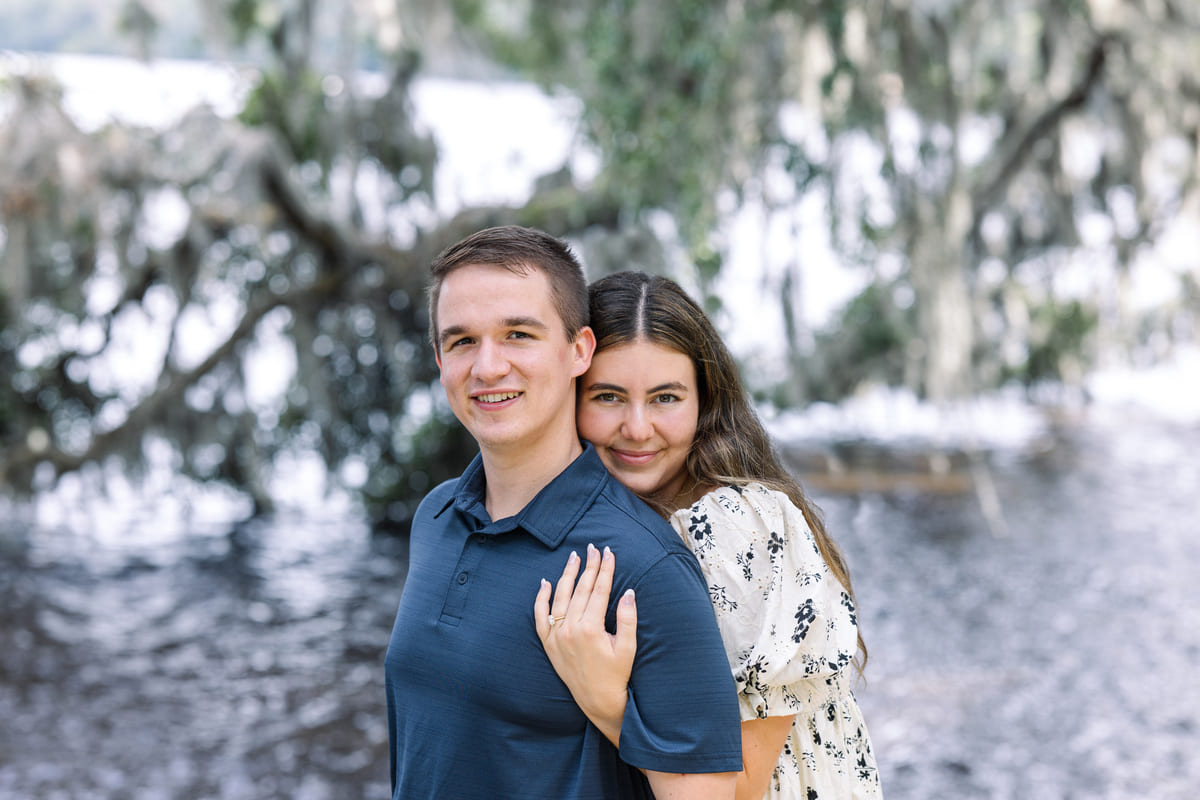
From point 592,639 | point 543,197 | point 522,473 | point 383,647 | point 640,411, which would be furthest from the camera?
point 543,197

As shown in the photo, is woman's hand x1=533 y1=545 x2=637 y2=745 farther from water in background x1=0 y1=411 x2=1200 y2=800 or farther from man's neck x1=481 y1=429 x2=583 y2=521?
water in background x1=0 y1=411 x2=1200 y2=800

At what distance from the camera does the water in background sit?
4.90m

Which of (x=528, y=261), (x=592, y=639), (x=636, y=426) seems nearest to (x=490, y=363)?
(x=528, y=261)

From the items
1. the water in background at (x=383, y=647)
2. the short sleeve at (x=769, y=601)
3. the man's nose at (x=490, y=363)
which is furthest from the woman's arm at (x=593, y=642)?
the water in background at (x=383, y=647)

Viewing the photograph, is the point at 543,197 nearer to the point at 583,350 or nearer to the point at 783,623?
the point at 583,350

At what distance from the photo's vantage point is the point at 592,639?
136 centimetres

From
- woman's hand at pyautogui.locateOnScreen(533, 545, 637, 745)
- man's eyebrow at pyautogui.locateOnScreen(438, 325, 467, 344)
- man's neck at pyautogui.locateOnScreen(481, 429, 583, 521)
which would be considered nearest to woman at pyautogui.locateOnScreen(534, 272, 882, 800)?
woman's hand at pyautogui.locateOnScreen(533, 545, 637, 745)

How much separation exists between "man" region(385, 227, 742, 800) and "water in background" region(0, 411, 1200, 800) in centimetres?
351

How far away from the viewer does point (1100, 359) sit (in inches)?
428

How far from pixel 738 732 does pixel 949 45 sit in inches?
247

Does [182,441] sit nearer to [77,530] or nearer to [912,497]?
[77,530]

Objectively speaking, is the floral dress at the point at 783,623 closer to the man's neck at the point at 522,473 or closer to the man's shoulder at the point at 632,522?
the man's shoulder at the point at 632,522

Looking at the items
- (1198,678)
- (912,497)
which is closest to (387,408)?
(912,497)

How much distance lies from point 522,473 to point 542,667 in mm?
286
